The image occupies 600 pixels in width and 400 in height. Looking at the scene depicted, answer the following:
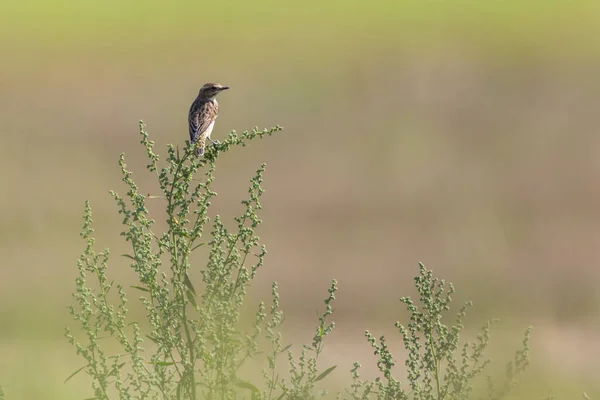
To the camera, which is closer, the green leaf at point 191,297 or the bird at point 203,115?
the green leaf at point 191,297

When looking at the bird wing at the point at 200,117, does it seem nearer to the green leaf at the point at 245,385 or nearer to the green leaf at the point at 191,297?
the green leaf at the point at 191,297

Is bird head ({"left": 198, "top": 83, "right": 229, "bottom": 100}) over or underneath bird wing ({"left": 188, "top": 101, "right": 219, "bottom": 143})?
over

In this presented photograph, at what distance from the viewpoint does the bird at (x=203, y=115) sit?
3.87 metres

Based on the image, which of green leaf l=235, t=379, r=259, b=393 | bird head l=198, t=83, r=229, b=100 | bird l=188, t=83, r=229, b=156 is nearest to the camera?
green leaf l=235, t=379, r=259, b=393

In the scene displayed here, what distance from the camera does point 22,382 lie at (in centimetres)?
287

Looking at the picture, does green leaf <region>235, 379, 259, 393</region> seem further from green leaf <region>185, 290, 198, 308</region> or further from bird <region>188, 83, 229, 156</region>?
bird <region>188, 83, 229, 156</region>

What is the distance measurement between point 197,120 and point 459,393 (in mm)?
1882

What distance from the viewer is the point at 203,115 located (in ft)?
13.7

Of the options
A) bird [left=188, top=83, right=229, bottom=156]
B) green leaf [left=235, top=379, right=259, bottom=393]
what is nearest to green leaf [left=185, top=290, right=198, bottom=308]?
green leaf [left=235, top=379, right=259, bottom=393]

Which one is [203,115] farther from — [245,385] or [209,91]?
[245,385]

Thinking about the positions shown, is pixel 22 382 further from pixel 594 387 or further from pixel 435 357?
pixel 594 387

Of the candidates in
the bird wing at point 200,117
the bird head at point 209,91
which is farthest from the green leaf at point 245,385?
the bird head at point 209,91

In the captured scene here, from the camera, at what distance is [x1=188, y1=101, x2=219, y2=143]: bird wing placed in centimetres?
392

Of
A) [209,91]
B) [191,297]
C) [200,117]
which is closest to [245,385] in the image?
[191,297]
